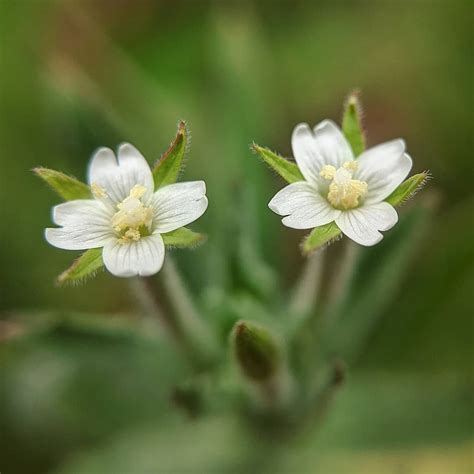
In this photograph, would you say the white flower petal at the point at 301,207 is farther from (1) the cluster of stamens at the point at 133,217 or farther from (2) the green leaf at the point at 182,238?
(1) the cluster of stamens at the point at 133,217

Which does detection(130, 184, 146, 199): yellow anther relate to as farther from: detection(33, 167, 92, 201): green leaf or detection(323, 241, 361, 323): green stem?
detection(323, 241, 361, 323): green stem

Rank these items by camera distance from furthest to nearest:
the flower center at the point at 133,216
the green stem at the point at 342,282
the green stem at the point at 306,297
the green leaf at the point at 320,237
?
1. the green stem at the point at 306,297
2. the green stem at the point at 342,282
3. the flower center at the point at 133,216
4. the green leaf at the point at 320,237

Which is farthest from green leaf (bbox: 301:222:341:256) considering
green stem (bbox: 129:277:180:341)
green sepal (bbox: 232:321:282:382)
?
green stem (bbox: 129:277:180:341)

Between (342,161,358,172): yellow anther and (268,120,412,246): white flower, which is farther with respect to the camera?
(342,161,358,172): yellow anther

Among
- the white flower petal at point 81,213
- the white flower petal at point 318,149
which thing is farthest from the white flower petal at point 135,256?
the white flower petal at point 318,149

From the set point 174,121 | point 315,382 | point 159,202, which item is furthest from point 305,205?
point 174,121

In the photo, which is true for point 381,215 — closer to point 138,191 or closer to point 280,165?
point 280,165

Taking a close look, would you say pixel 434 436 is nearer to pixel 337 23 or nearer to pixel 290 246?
pixel 290 246
